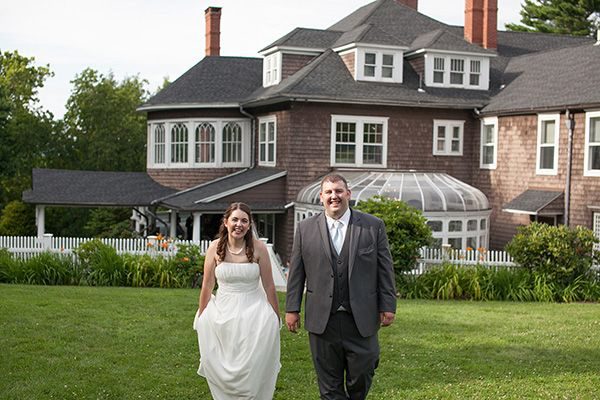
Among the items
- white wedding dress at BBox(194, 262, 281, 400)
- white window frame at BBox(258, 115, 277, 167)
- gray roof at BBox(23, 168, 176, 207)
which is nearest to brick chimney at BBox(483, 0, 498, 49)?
white window frame at BBox(258, 115, 277, 167)

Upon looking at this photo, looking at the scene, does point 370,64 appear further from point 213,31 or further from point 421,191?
point 213,31

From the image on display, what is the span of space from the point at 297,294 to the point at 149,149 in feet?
76.7

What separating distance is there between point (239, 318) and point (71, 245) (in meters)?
12.7

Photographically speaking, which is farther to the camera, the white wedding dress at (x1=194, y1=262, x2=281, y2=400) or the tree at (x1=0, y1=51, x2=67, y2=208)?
the tree at (x1=0, y1=51, x2=67, y2=208)

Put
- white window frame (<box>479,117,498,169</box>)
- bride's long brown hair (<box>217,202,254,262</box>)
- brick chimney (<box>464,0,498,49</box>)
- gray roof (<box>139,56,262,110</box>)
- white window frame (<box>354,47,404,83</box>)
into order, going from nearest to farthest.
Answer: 1. bride's long brown hair (<box>217,202,254,262</box>)
2. white window frame (<box>479,117,498,169</box>)
3. white window frame (<box>354,47,404,83</box>)
4. gray roof (<box>139,56,262,110</box>)
5. brick chimney (<box>464,0,498,49</box>)

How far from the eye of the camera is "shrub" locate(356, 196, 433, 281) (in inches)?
678

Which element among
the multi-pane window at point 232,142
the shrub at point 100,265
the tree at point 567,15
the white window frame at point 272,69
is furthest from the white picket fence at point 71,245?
the tree at point 567,15

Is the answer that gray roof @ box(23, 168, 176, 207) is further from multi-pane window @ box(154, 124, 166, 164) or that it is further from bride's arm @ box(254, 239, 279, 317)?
bride's arm @ box(254, 239, 279, 317)

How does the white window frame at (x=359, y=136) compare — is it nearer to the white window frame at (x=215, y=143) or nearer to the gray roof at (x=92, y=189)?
the white window frame at (x=215, y=143)

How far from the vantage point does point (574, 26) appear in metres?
50.0

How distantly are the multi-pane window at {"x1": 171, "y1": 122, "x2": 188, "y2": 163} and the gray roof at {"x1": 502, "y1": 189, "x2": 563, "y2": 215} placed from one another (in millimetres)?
10926

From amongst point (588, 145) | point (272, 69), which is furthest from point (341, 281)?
point (272, 69)

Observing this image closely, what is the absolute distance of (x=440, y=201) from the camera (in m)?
22.3

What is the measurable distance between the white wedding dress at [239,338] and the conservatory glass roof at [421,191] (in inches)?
577
